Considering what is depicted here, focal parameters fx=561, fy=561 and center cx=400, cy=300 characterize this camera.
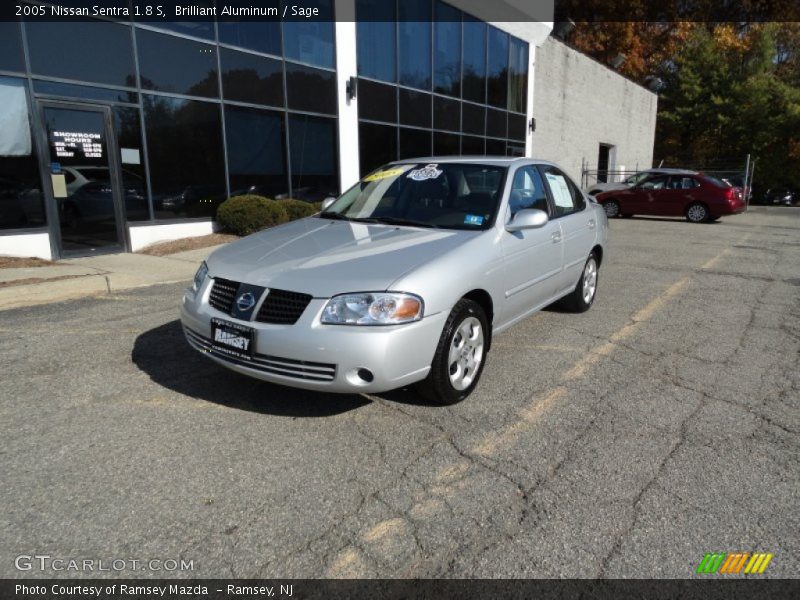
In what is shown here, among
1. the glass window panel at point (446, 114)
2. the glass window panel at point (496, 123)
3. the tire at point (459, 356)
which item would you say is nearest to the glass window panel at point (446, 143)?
the glass window panel at point (446, 114)

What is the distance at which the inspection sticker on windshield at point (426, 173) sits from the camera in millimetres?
4656

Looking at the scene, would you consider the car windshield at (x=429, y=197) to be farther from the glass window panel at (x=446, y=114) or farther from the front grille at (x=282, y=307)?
the glass window panel at (x=446, y=114)

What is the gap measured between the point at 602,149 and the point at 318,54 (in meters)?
21.3

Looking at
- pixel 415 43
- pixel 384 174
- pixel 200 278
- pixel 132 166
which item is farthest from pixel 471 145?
pixel 200 278

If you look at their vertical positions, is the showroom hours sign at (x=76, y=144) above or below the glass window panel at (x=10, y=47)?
below

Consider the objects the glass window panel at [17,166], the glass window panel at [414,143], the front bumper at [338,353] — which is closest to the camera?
the front bumper at [338,353]

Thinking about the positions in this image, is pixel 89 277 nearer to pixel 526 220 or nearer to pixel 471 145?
pixel 526 220

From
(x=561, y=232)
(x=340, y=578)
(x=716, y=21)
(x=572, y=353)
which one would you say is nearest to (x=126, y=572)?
(x=340, y=578)

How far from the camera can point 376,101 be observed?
48.4 ft

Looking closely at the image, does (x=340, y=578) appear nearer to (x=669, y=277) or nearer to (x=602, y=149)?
(x=669, y=277)

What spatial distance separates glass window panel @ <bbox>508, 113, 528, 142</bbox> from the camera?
69.3 feet

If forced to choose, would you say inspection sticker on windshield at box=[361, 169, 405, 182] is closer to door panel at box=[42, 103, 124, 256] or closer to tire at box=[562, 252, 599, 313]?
tire at box=[562, 252, 599, 313]

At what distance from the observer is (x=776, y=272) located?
880 cm

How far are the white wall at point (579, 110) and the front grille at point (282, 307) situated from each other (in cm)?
1878
